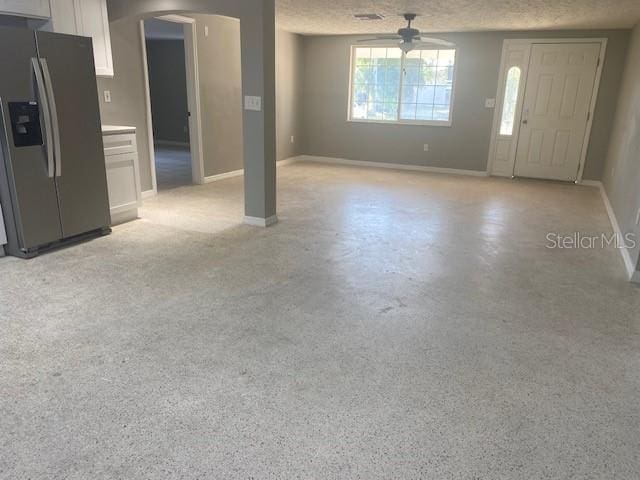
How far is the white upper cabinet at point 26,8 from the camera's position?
3727 mm

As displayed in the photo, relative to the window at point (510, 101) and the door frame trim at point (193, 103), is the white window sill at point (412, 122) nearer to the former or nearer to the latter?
the window at point (510, 101)

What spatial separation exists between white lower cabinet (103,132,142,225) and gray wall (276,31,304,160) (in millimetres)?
3862

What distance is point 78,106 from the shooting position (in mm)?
3926

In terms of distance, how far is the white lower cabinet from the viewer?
4453 millimetres

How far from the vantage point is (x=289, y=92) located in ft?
27.9

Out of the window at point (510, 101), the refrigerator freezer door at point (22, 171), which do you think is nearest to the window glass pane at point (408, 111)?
the window at point (510, 101)

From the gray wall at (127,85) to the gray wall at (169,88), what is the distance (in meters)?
5.18

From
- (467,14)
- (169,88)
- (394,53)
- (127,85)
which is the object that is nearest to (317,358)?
(127,85)

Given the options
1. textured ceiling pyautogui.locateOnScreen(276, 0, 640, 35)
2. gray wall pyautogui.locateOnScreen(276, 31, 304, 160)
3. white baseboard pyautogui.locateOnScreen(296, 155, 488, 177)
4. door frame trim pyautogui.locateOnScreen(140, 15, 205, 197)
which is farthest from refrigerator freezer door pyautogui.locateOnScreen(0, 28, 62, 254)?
white baseboard pyautogui.locateOnScreen(296, 155, 488, 177)

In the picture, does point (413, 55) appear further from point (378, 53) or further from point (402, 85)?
point (378, 53)

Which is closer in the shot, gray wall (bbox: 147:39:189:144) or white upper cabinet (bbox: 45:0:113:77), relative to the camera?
white upper cabinet (bbox: 45:0:113:77)

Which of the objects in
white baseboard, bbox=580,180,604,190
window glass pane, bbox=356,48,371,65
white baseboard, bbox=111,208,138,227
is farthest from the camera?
window glass pane, bbox=356,48,371,65

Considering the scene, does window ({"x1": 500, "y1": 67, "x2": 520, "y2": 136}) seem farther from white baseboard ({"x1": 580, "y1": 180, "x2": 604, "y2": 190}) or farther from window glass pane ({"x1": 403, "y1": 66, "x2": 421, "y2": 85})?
window glass pane ({"x1": 403, "y1": 66, "x2": 421, "y2": 85})

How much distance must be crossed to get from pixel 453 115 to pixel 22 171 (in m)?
6.54
